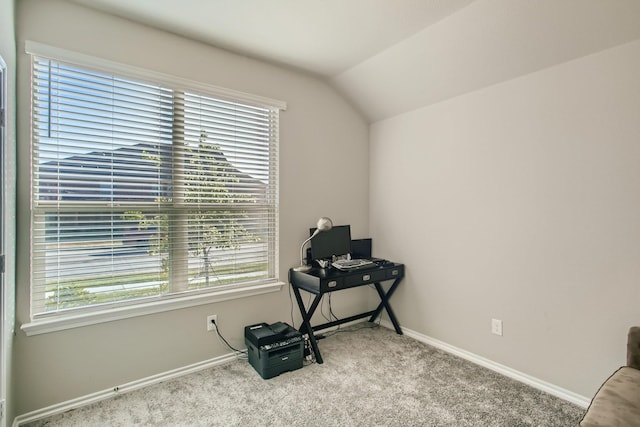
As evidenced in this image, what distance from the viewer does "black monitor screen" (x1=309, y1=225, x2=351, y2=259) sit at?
3.00m

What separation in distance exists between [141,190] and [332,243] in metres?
1.64

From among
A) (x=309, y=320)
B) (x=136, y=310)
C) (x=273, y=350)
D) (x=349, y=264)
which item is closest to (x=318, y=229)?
(x=349, y=264)

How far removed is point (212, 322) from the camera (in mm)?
2627

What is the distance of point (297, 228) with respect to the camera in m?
3.10

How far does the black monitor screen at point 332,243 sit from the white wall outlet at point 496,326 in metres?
1.34

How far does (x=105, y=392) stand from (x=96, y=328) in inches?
16.8

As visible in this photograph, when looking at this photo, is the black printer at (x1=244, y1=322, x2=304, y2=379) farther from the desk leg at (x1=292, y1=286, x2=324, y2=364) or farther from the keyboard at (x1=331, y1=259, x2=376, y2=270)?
the keyboard at (x1=331, y1=259, x2=376, y2=270)

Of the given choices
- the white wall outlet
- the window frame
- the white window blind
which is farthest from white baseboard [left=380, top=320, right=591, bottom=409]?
the white window blind

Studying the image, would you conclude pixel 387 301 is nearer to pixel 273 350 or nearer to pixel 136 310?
pixel 273 350

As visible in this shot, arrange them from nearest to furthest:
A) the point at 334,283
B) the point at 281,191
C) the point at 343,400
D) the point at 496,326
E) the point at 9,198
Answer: the point at 9,198 → the point at 343,400 → the point at 496,326 → the point at 334,283 → the point at 281,191

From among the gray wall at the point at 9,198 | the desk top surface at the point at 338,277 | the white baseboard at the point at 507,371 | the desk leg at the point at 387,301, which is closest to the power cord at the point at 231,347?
the desk top surface at the point at 338,277

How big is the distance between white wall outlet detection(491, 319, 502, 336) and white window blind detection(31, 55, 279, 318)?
184 centimetres

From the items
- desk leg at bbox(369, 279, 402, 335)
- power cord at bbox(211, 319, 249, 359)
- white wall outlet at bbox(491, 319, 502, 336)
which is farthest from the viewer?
desk leg at bbox(369, 279, 402, 335)

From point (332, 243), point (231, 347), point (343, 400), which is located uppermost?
point (332, 243)
